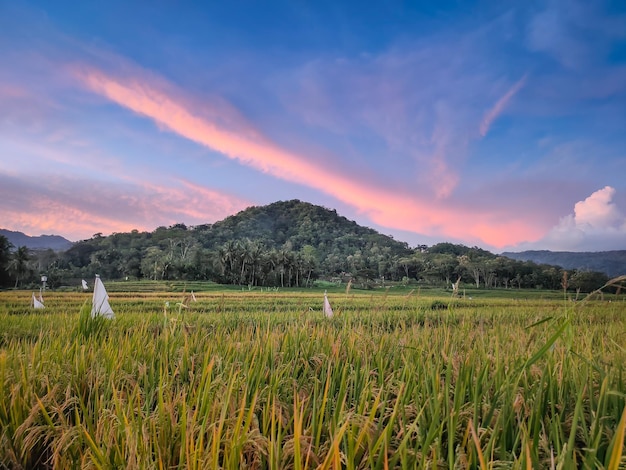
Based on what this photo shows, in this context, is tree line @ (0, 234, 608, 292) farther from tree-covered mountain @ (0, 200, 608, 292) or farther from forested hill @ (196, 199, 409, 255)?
forested hill @ (196, 199, 409, 255)

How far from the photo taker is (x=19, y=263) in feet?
149

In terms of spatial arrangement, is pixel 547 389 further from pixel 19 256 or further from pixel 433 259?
pixel 433 259

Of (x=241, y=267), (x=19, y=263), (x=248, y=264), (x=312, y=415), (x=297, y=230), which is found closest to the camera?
(x=312, y=415)

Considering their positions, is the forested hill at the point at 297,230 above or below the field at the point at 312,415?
above

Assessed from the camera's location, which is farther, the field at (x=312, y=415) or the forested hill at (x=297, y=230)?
the forested hill at (x=297, y=230)

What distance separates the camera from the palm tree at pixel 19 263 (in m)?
42.9

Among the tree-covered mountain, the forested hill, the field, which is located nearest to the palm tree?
the tree-covered mountain

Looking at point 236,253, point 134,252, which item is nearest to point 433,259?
point 236,253

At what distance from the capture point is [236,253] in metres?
71.6

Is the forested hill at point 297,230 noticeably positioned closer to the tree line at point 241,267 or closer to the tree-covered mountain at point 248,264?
the tree-covered mountain at point 248,264

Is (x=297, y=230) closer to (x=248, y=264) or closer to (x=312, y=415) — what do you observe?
(x=248, y=264)

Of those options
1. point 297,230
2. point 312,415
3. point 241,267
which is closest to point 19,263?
point 241,267

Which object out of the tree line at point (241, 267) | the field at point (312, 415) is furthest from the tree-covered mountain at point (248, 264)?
the field at point (312, 415)

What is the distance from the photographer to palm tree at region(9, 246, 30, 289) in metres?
42.9
